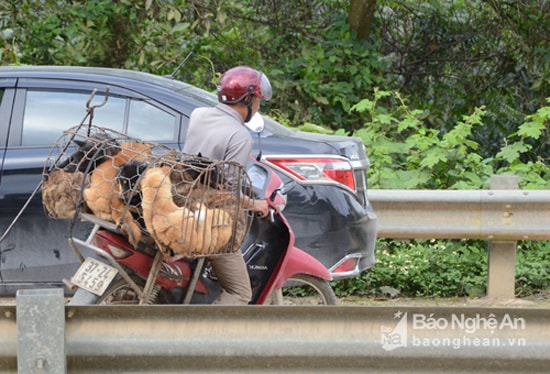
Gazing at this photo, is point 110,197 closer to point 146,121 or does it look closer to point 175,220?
point 175,220

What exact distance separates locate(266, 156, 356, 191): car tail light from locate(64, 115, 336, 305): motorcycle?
2.56ft

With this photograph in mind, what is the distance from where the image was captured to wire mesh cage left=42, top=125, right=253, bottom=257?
4.93m

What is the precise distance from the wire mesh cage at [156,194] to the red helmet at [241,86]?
440mm

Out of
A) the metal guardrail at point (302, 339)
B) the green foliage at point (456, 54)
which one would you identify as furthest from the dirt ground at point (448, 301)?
the green foliage at point (456, 54)

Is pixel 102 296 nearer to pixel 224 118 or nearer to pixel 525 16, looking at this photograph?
pixel 224 118

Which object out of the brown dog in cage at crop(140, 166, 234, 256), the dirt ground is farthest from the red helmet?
the dirt ground

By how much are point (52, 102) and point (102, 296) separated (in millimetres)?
1994

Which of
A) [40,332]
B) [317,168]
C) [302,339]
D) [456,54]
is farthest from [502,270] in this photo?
[456,54]

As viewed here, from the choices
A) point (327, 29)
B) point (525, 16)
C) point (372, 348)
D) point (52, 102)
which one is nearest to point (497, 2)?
point (525, 16)

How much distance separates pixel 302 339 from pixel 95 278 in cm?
132

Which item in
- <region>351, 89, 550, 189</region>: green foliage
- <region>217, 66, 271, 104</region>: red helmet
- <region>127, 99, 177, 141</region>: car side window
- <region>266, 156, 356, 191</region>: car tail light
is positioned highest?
<region>217, 66, 271, 104</region>: red helmet

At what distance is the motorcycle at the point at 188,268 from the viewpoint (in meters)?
5.28

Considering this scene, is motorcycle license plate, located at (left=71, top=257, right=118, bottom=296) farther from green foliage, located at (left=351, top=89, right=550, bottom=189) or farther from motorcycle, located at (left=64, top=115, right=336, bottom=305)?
green foliage, located at (left=351, top=89, right=550, bottom=189)

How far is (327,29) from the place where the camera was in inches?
518
